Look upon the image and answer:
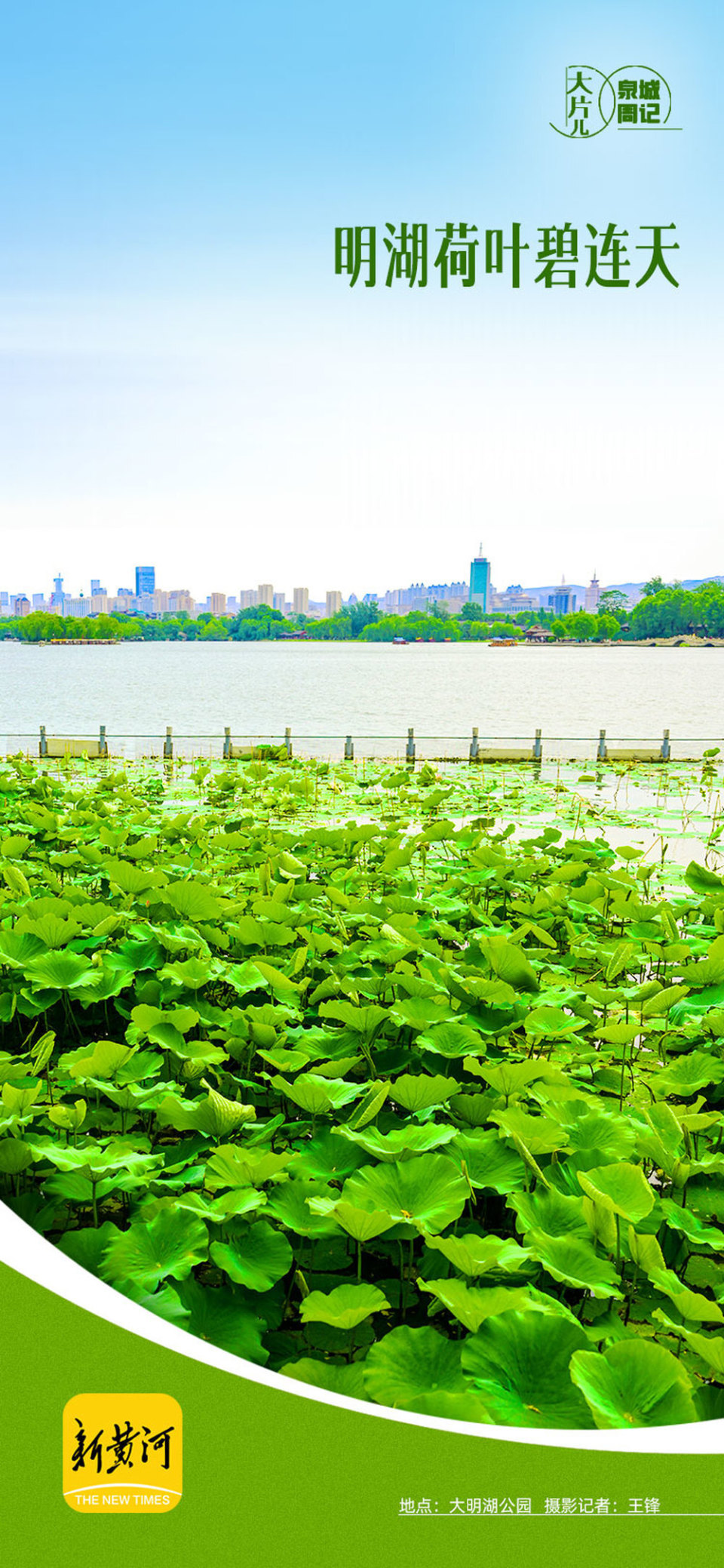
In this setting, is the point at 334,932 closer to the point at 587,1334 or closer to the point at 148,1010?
the point at 148,1010

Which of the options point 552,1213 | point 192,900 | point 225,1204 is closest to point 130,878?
point 192,900

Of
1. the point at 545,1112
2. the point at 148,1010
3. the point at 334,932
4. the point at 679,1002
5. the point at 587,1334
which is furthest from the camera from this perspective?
the point at 334,932

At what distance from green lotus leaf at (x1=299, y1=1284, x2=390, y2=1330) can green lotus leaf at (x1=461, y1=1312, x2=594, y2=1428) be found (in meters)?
0.15

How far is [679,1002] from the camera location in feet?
9.84

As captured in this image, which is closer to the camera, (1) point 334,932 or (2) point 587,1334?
(2) point 587,1334

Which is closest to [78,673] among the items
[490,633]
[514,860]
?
[490,633]

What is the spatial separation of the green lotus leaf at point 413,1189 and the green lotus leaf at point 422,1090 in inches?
12.8

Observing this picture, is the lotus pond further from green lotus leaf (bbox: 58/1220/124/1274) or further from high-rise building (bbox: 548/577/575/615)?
high-rise building (bbox: 548/577/575/615)

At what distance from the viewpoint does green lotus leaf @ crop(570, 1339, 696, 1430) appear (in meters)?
1.24

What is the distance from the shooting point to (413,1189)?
1.68m

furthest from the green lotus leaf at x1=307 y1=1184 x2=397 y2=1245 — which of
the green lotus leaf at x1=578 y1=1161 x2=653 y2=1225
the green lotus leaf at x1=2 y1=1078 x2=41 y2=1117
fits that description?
the green lotus leaf at x1=2 y1=1078 x2=41 y2=1117

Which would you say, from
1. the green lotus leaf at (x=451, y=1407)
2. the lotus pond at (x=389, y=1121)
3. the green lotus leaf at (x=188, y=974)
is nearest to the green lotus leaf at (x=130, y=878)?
the lotus pond at (x=389, y=1121)

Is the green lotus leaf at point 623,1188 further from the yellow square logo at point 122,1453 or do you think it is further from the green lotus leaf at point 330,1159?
the yellow square logo at point 122,1453

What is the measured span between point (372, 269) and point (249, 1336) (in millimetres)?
2969
